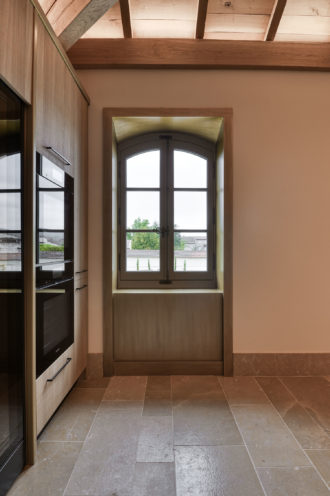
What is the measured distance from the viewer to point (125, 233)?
2.96 m

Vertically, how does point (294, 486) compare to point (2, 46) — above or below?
A: below

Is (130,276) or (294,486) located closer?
(294,486)

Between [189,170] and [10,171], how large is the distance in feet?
6.11

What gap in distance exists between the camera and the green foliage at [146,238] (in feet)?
9.69

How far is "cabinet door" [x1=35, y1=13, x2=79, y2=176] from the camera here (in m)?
1.66

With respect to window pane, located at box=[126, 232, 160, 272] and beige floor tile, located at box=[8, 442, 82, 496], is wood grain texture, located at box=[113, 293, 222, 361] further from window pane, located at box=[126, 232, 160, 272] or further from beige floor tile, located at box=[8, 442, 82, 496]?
beige floor tile, located at box=[8, 442, 82, 496]

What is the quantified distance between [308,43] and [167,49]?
1.17 metres

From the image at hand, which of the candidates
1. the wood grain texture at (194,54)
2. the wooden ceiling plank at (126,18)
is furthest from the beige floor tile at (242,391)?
the wooden ceiling plank at (126,18)

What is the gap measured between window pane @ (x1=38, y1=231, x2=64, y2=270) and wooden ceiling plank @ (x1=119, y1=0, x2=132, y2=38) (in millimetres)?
1744

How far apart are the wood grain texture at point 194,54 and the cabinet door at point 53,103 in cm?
50

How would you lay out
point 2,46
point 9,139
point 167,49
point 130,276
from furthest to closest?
1. point 130,276
2. point 167,49
3. point 9,139
4. point 2,46

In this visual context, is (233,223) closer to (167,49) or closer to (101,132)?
(101,132)

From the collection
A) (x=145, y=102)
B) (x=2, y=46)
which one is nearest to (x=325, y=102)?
(x=145, y=102)

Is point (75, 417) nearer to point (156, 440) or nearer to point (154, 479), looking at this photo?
point (156, 440)
